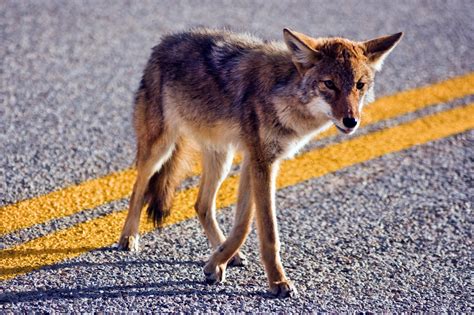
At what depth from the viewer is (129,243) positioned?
5.15 metres

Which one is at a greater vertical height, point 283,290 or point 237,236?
point 237,236

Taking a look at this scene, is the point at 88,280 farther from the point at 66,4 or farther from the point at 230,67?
the point at 66,4

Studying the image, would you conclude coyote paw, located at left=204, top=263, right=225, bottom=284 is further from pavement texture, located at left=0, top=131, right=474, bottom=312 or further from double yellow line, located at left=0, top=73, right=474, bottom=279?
double yellow line, located at left=0, top=73, right=474, bottom=279

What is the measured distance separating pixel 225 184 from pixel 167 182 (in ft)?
2.53

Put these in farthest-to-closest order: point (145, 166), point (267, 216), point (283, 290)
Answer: point (145, 166) → point (267, 216) → point (283, 290)

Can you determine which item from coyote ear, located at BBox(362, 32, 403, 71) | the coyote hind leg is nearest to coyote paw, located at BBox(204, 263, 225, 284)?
the coyote hind leg

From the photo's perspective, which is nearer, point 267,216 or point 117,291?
point 117,291

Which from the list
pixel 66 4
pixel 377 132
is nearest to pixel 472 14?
pixel 377 132

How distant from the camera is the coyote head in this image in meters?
4.75

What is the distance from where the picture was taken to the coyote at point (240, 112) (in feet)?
15.9

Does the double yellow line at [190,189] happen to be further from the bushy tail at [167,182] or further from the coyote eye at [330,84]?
the coyote eye at [330,84]

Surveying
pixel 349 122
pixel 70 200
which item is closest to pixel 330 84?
pixel 349 122

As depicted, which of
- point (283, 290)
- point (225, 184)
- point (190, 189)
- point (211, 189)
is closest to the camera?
point (283, 290)

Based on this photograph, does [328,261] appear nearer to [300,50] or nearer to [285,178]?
[300,50]
